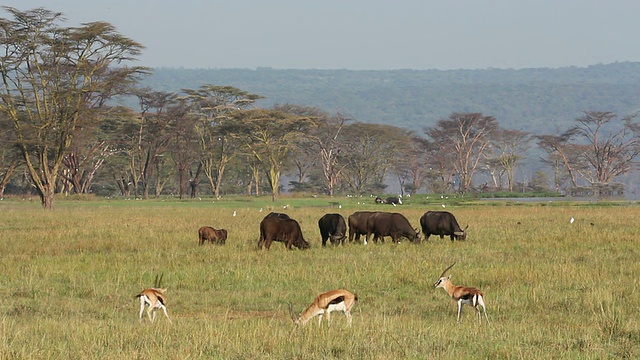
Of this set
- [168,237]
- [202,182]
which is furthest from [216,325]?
[202,182]

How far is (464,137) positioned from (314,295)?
7356 centimetres

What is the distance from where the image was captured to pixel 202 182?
305 ft

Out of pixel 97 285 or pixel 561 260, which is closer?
pixel 97 285

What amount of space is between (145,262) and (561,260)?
29.0 feet

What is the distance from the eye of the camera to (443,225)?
2262cm

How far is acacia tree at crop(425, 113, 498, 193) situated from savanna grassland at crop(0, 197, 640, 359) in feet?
199

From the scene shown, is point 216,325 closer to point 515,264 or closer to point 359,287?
point 359,287

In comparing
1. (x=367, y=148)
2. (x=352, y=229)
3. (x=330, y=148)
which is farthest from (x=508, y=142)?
(x=352, y=229)

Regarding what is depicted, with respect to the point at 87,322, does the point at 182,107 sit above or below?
above

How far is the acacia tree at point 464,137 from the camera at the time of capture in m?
84.0

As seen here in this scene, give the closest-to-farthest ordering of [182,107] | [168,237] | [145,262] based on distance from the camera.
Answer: [145,262] → [168,237] → [182,107]

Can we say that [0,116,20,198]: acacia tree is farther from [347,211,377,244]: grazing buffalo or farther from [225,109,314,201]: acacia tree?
[347,211,377,244]: grazing buffalo

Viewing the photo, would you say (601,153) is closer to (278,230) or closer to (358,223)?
(358,223)

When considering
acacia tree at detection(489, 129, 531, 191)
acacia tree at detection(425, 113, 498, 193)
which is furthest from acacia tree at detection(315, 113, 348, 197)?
acacia tree at detection(489, 129, 531, 191)
